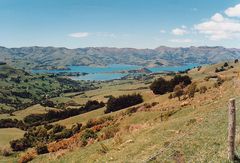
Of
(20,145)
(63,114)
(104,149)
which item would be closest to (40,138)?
(20,145)

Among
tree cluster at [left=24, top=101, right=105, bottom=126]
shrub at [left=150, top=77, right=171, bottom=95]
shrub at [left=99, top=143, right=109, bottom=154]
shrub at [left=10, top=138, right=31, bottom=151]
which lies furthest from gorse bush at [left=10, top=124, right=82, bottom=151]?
tree cluster at [left=24, top=101, right=105, bottom=126]

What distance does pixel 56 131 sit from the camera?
239 ft

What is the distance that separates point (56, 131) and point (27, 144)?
1225cm

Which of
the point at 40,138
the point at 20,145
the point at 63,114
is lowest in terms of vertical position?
the point at 63,114

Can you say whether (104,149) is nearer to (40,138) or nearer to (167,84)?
(40,138)

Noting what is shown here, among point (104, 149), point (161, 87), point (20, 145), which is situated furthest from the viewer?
point (161, 87)

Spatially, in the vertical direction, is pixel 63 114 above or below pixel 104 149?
below

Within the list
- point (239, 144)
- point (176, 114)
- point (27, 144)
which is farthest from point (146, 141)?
point (27, 144)

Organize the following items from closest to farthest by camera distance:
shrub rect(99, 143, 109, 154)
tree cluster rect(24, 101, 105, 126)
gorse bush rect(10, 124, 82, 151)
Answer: shrub rect(99, 143, 109, 154) → gorse bush rect(10, 124, 82, 151) → tree cluster rect(24, 101, 105, 126)

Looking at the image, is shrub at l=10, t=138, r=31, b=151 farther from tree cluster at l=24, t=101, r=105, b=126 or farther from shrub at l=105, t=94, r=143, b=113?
tree cluster at l=24, t=101, r=105, b=126

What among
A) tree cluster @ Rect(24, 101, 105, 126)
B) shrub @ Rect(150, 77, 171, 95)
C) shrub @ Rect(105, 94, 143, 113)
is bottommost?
tree cluster @ Rect(24, 101, 105, 126)

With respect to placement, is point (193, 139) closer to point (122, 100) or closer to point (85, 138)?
point (85, 138)

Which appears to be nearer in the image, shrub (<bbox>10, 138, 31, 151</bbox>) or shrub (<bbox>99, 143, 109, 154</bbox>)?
shrub (<bbox>99, 143, 109, 154</bbox>)

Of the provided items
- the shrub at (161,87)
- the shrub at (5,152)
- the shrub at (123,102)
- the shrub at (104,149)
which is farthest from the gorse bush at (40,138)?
the shrub at (161,87)
